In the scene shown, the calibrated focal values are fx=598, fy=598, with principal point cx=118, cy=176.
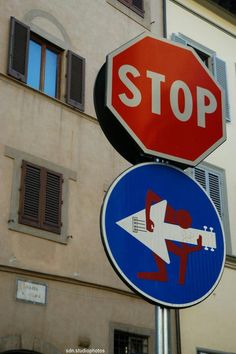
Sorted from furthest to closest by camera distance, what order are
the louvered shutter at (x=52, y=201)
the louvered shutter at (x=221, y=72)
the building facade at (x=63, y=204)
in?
the louvered shutter at (x=221, y=72) < the louvered shutter at (x=52, y=201) < the building facade at (x=63, y=204)

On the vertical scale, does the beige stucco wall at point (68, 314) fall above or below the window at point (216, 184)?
below

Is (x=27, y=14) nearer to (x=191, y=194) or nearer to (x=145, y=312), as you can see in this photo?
(x=145, y=312)

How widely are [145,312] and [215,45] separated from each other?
24.2ft

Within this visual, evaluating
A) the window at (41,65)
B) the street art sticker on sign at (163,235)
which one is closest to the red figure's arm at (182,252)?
the street art sticker on sign at (163,235)

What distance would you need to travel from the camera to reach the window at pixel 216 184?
12.7 metres

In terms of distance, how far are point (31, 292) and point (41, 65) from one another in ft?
14.1

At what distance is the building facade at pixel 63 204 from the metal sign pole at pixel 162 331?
6.55 meters

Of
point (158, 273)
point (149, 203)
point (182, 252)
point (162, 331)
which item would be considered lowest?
point (162, 331)

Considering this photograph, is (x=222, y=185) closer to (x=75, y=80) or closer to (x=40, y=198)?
(x=75, y=80)

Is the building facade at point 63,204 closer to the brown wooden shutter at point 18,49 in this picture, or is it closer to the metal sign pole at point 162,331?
the brown wooden shutter at point 18,49

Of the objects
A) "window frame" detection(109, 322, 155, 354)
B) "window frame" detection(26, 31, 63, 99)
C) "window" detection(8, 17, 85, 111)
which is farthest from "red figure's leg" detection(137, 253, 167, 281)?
"window frame" detection(26, 31, 63, 99)

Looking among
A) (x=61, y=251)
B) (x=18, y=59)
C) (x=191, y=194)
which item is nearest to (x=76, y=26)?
(x=18, y=59)

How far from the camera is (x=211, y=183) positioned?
12.9 m

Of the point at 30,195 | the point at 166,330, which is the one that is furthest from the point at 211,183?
the point at 166,330
